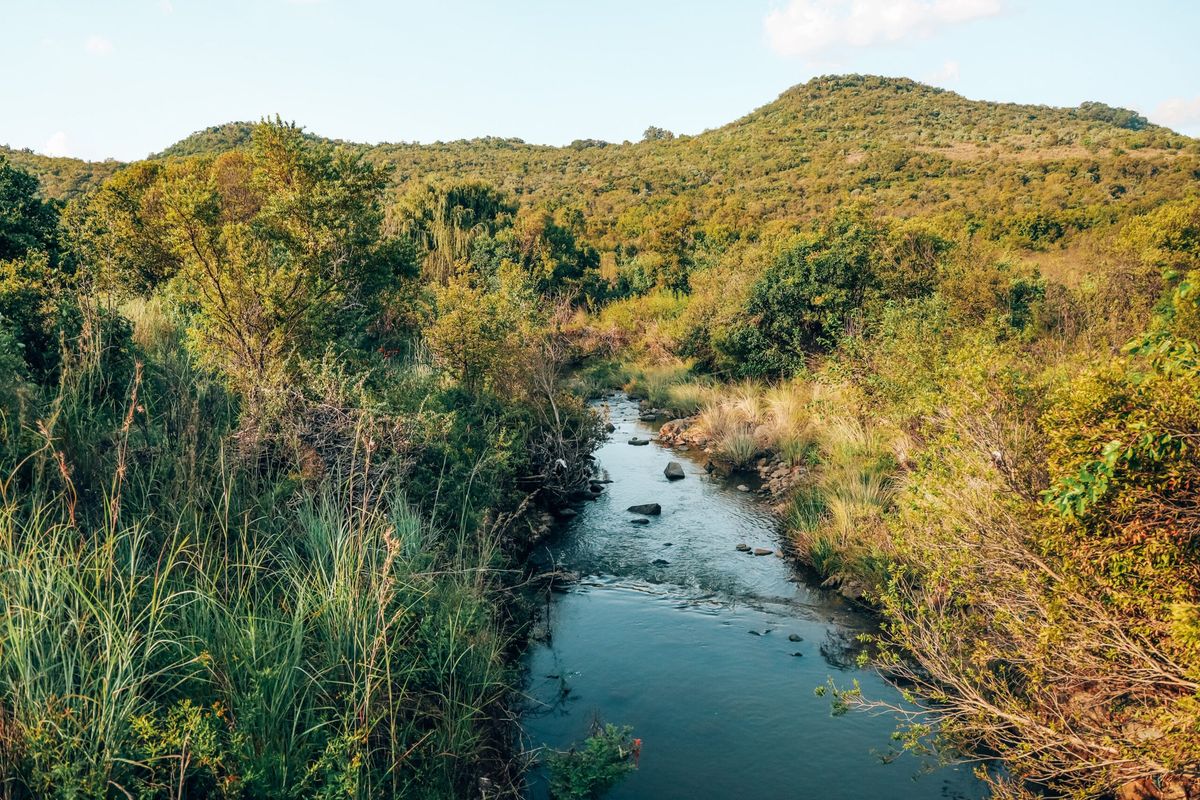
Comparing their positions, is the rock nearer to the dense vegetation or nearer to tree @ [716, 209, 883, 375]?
the dense vegetation

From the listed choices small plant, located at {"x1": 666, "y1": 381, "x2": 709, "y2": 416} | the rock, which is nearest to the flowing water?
the rock

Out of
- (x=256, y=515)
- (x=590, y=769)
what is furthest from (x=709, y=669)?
(x=256, y=515)

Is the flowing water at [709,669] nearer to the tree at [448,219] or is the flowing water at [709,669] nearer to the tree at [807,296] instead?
the tree at [807,296]

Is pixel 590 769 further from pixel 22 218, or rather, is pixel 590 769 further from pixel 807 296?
pixel 807 296

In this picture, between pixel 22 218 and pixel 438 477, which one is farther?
pixel 22 218

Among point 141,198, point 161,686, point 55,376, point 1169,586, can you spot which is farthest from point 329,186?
point 141,198

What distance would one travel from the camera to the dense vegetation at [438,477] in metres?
3.81

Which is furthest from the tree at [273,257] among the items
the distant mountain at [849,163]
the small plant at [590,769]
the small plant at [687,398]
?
the distant mountain at [849,163]

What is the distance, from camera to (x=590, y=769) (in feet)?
17.6

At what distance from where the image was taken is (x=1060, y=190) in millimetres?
42125

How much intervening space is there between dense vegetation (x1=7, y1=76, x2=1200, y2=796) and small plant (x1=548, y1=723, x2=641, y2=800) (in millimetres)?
548

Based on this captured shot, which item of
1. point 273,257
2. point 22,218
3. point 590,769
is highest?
point 22,218

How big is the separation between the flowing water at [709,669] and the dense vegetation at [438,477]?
0.58 meters

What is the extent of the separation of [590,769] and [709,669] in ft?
8.90
